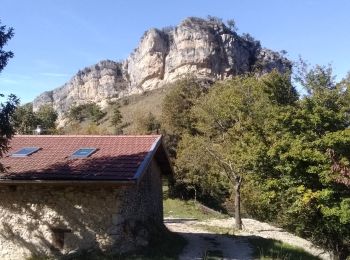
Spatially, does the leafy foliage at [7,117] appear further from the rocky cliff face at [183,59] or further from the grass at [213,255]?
the rocky cliff face at [183,59]

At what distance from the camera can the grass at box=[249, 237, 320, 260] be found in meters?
15.0

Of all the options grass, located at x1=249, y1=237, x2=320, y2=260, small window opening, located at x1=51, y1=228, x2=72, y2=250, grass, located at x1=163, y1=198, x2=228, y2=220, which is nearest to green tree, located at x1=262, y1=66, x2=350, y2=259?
grass, located at x1=249, y1=237, x2=320, y2=260

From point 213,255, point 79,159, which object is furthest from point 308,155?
point 79,159

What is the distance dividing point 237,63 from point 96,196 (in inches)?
3818

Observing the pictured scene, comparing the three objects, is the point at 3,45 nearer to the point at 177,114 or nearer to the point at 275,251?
the point at 275,251

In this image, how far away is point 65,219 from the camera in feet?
43.8

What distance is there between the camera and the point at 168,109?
160 ft

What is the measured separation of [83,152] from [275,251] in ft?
25.9

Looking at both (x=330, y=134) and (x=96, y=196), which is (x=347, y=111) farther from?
(x=96, y=196)

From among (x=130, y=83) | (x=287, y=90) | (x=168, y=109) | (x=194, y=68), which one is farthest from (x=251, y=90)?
(x=130, y=83)

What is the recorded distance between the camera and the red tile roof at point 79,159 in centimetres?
1337

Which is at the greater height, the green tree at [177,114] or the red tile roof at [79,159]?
the green tree at [177,114]

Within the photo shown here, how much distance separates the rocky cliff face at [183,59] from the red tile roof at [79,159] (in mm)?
80100

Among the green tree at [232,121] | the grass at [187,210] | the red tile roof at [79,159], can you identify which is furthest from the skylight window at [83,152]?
the grass at [187,210]
